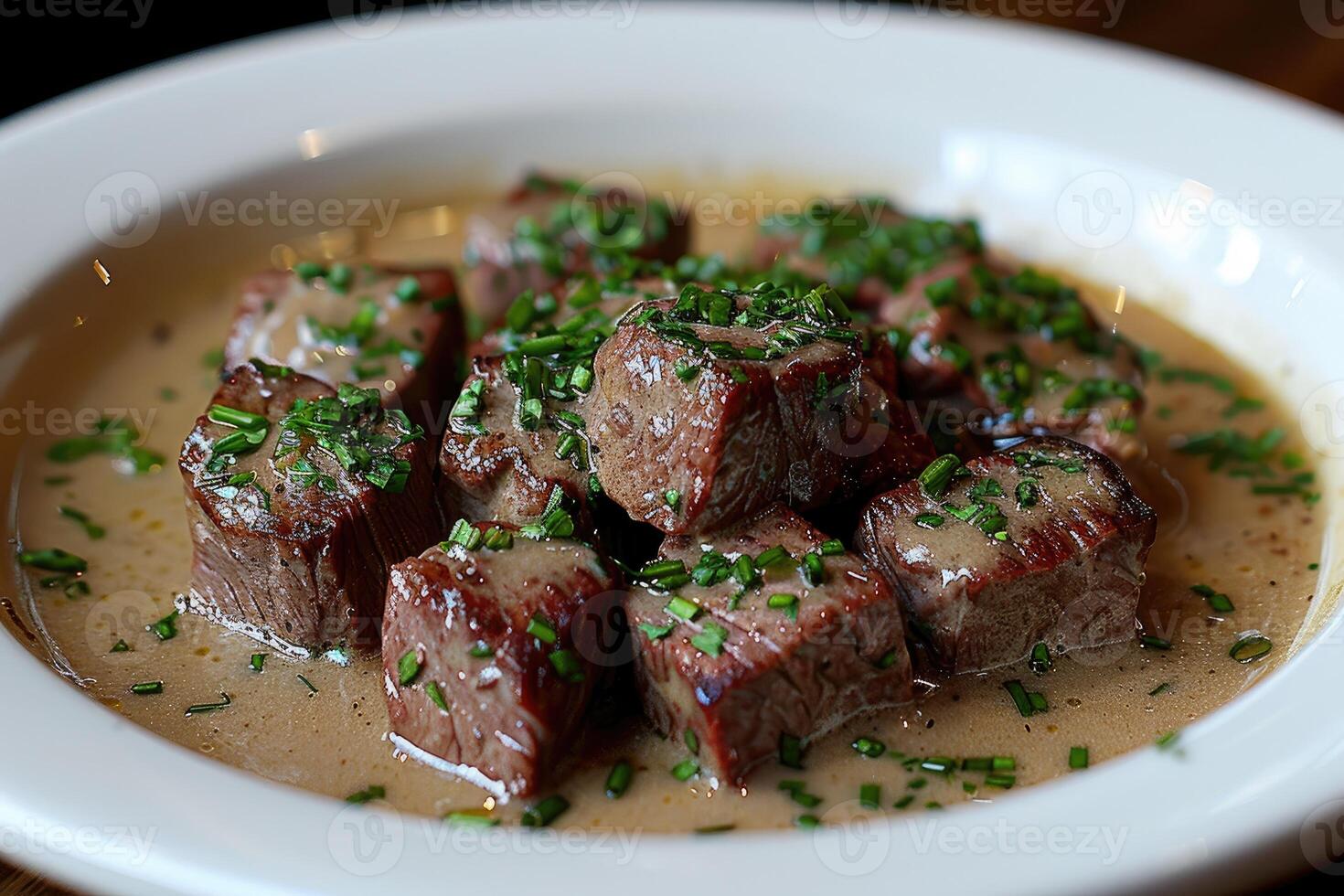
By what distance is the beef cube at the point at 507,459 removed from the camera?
3.01m

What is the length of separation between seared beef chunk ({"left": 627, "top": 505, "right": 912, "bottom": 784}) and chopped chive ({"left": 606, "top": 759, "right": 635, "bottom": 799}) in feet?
0.43

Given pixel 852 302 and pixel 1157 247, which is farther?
pixel 1157 247

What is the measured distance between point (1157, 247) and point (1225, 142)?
476 mm

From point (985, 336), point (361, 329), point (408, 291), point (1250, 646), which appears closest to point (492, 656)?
point (361, 329)

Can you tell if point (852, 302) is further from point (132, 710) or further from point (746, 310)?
point (132, 710)

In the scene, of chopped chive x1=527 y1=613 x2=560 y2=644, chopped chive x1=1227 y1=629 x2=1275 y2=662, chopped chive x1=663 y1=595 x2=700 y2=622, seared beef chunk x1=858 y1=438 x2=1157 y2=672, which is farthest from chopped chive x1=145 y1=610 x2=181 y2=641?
chopped chive x1=1227 y1=629 x2=1275 y2=662

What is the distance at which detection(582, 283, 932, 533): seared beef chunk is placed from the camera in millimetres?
2766

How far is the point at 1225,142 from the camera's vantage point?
4.59 meters

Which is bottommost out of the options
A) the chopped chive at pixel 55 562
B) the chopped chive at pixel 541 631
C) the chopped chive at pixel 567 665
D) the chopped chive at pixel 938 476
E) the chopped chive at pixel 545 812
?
the chopped chive at pixel 55 562

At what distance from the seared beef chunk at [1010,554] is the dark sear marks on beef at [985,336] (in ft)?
2.12

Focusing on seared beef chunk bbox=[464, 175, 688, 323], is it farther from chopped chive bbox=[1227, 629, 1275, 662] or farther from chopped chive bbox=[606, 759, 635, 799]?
chopped chive bbox=[1227, 629, 1275, 662]

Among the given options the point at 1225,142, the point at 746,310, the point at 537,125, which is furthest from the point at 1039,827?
the point at 537,125

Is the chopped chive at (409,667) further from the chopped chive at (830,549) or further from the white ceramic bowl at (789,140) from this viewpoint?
the chopped chive at (830,549)

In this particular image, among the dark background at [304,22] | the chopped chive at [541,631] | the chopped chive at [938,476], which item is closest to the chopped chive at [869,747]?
the chopped chive at [938,476]
